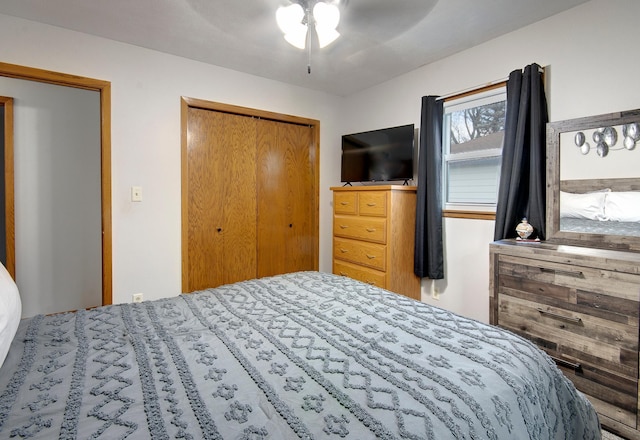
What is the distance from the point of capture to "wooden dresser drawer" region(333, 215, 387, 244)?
3.02 m

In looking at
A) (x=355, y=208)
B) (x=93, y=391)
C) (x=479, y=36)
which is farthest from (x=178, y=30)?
(x=93, y=391)

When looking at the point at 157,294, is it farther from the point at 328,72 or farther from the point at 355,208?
the point at 328,72

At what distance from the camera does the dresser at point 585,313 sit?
1.61 metres

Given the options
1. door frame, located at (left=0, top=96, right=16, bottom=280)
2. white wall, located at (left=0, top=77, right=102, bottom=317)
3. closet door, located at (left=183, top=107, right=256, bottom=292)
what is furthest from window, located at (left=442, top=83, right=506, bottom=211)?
door frame, located at (left=0, top=96, right=16, bottom=280)

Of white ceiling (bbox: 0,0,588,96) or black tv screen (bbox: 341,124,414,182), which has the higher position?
white ceiling (bbox: 0,0,588,96)

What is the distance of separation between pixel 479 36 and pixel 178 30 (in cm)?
234

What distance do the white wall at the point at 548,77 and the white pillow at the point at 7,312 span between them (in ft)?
9.51

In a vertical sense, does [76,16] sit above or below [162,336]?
above

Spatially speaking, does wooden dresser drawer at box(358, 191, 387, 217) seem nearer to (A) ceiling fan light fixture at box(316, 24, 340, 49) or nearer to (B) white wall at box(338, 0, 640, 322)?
(B) white wall at box(338, 0, 640, 322)

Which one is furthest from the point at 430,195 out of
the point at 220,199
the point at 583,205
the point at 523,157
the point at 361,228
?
the point at 220,199

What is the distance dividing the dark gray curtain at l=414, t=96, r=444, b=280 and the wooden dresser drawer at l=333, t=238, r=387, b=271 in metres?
0.36

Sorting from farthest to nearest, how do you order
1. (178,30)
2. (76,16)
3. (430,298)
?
1. (430,298)
2. (178,30)
3. (76,16)

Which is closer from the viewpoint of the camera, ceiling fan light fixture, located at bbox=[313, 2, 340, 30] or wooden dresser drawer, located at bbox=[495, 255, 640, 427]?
wooden dresser drawer, located at bbox=[495, 255, 640, 427]

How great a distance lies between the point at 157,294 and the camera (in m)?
2.95
